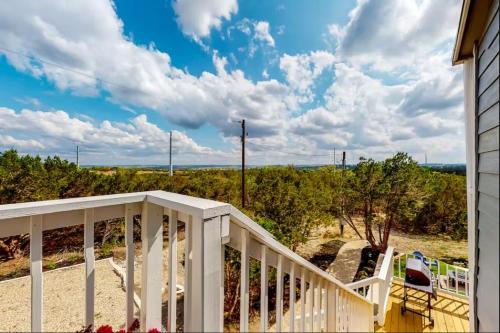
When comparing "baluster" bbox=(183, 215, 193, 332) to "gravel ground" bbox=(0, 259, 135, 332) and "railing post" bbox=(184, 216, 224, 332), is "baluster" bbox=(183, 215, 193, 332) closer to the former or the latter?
"railing post" bbox=(184, 216, 224, 332)

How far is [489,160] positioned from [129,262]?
1.86 m

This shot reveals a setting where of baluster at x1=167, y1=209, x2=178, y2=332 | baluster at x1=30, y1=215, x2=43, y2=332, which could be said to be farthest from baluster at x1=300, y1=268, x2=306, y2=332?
baluster at x1=30, y1=215, x2=43, y2=332

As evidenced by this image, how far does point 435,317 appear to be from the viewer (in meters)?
3.40

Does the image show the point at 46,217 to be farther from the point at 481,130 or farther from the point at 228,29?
the point at 228,29

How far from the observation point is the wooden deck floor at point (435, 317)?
3189 mm

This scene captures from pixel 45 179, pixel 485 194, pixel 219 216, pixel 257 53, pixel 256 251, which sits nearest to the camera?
pixel 219 216

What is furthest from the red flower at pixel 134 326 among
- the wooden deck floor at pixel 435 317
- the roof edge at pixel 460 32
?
the wooden deck floor at pixel 435 317

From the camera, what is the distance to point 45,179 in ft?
22.4

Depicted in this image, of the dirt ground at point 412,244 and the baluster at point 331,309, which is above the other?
the baluster at point 331,309

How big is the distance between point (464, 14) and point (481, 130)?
87 centimetres

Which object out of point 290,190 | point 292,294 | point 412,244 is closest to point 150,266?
point 292,294

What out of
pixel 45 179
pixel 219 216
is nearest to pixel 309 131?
pixel 45 179

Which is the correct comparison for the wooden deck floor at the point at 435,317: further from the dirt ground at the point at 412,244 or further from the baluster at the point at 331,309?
the dirt ground at the point at 412,244

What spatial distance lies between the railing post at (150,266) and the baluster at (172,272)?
73mm
